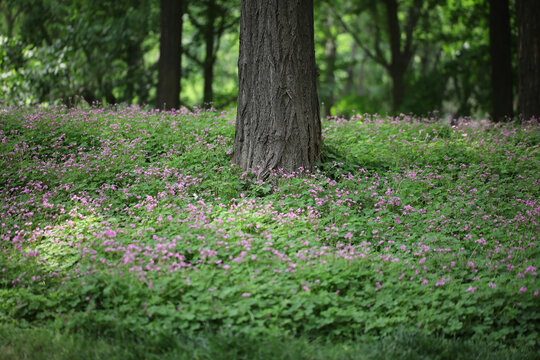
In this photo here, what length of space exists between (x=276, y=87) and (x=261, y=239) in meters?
2.51

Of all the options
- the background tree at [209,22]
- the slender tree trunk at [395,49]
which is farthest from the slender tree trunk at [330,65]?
the background tree at [209,22]

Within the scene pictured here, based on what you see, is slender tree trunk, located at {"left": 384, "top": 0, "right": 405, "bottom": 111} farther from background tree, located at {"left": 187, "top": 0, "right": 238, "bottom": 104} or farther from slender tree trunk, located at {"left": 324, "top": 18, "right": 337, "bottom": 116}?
background tree, located at {"left": 187, "top": 0, "right": 238, "bottom": 104}

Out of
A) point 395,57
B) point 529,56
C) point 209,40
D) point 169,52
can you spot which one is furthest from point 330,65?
point 529,56

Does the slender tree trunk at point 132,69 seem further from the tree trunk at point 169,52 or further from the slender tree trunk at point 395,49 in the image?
the slender tree trunk at point 395,49

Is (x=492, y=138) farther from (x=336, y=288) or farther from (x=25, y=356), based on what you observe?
(x=25, y=356)

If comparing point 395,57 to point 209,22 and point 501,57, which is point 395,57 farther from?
point 209,22

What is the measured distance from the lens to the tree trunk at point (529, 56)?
34.2 ft

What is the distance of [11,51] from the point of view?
14.6 meters

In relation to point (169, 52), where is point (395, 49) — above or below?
above

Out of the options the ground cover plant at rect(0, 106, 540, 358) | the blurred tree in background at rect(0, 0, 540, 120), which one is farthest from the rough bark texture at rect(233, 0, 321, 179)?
the blurred tree in background at rect(0, 0, 540, 120)

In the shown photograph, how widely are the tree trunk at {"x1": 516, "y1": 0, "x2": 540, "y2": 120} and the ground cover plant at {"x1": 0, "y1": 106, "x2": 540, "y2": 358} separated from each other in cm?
254

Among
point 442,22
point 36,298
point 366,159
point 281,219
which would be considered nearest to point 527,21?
point 366,159

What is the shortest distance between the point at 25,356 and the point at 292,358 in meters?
2.14

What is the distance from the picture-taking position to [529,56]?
10492mm
